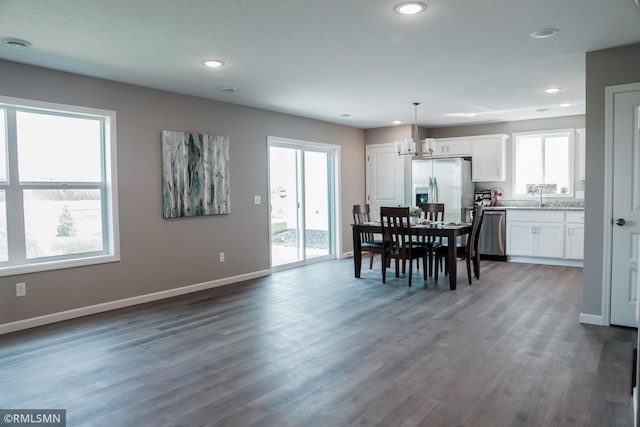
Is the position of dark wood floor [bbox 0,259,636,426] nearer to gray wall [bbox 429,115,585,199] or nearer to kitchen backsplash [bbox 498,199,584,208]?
kitchen backsplash [bbox 498,199,584,208]

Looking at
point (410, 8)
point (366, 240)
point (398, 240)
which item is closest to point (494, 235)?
point (366, 240)

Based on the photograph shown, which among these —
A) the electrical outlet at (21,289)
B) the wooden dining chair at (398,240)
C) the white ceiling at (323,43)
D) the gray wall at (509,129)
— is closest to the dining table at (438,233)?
the wooden dining chair at (398,240)

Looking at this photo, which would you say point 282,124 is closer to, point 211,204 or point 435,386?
point 211,204

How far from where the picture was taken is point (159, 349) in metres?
3.46

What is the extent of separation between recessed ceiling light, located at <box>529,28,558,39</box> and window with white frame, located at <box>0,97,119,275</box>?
4011 millimetres

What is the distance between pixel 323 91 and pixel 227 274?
2.67 metres

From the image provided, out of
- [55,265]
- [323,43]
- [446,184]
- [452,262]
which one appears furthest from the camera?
[446,184]

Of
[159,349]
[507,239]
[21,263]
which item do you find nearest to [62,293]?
[21,263]

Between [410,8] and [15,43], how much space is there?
299 centimetres

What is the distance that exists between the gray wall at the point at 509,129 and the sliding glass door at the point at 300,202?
2400mm

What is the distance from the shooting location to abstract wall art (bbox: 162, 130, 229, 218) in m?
5.18

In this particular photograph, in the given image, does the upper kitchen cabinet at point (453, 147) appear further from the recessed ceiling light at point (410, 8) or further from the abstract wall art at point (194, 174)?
the recessed ceiling light at point (410, 8)

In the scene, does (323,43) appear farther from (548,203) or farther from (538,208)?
(548,203)

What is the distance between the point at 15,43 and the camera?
11.3 feet
